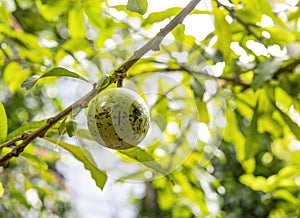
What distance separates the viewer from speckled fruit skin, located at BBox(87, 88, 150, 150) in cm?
53

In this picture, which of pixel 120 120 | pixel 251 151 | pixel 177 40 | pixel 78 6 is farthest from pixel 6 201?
pixel 120 120

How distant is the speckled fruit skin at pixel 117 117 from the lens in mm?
528

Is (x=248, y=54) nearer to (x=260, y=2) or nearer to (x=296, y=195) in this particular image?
(x=260, y=2)

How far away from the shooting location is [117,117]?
1.74 feet

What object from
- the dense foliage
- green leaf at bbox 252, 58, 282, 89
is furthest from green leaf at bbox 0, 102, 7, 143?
green leaf at bbox 252, 58, 282, 89

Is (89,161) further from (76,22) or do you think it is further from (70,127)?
(76,22)

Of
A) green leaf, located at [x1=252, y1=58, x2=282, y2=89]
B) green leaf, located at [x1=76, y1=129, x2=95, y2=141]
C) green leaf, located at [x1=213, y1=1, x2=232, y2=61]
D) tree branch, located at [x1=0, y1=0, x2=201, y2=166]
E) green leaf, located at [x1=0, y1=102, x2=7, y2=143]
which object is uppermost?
tree branch, located at [x1=0, y1=0, x2=201, y2=166]

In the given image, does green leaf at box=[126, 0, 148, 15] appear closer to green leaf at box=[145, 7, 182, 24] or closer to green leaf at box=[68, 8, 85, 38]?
green leaf at box=[145, 7, 182, 24]

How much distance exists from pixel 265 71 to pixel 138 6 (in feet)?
1.06

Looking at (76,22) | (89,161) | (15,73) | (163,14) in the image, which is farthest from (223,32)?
(15,73)

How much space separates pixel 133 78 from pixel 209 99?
230 millimetres

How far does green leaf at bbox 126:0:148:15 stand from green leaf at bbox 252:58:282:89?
→ 1.03 ft

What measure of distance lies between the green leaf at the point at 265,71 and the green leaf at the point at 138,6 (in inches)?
12.4

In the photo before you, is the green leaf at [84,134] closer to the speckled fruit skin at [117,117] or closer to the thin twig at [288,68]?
the speckled fruit skin at [117,117]
